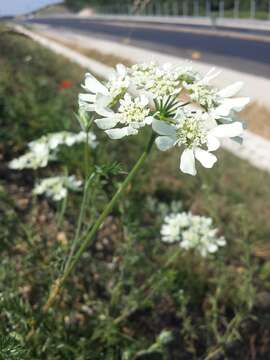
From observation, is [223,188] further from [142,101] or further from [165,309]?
[142,101]

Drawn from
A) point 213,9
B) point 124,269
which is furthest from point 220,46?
point 213,9

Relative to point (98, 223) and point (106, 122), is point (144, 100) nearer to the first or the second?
point (106, 122)

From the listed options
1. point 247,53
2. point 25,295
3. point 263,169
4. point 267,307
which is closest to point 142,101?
point 25,295

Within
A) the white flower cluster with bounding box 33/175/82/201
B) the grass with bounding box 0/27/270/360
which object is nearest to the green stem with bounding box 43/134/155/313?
the grass with bounding box 0/27/270/360

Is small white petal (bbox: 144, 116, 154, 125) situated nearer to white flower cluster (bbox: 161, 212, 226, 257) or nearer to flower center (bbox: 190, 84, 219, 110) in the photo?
flower center (bbox: 190, 84, 219, 110)

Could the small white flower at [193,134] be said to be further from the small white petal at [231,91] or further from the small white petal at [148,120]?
the small white petal at [231,91]
